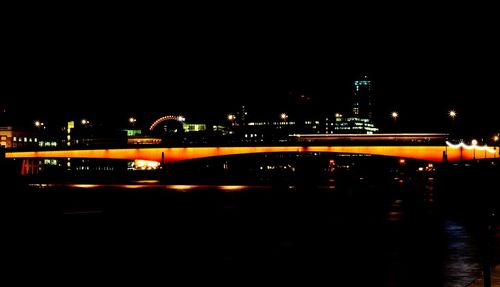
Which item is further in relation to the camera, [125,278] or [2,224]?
[2,224]

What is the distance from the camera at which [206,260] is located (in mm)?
22297

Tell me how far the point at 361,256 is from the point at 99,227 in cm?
1588

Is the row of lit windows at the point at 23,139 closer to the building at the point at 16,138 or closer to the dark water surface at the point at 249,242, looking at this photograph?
the building at the point at 16,138

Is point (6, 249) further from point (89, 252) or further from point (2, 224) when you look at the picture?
point (2, 224)

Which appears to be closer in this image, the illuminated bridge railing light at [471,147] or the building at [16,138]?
the illuminated bridge railing light at [471,147]

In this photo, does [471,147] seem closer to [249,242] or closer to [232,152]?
[232,152]

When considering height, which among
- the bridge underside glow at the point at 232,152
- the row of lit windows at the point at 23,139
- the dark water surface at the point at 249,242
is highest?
the row of lit windows at the point at 23,139

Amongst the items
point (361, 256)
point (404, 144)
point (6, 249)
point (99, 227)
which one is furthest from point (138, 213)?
point (404, 144)

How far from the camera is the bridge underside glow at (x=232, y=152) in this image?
10750 cm

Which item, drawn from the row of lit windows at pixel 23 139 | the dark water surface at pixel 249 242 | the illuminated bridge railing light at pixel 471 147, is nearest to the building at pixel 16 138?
the row of lit windows at pixel 23 139

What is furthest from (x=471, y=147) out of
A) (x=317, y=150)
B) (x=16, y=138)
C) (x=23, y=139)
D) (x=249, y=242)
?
(x=23, y=139)

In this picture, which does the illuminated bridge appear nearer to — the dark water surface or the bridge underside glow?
the bridge underside glow

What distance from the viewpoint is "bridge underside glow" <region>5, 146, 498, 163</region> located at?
108 m

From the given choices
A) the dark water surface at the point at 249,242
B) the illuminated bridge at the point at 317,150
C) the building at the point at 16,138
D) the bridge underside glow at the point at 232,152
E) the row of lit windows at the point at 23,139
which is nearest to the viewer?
the dark water surface at the point at 249,242
